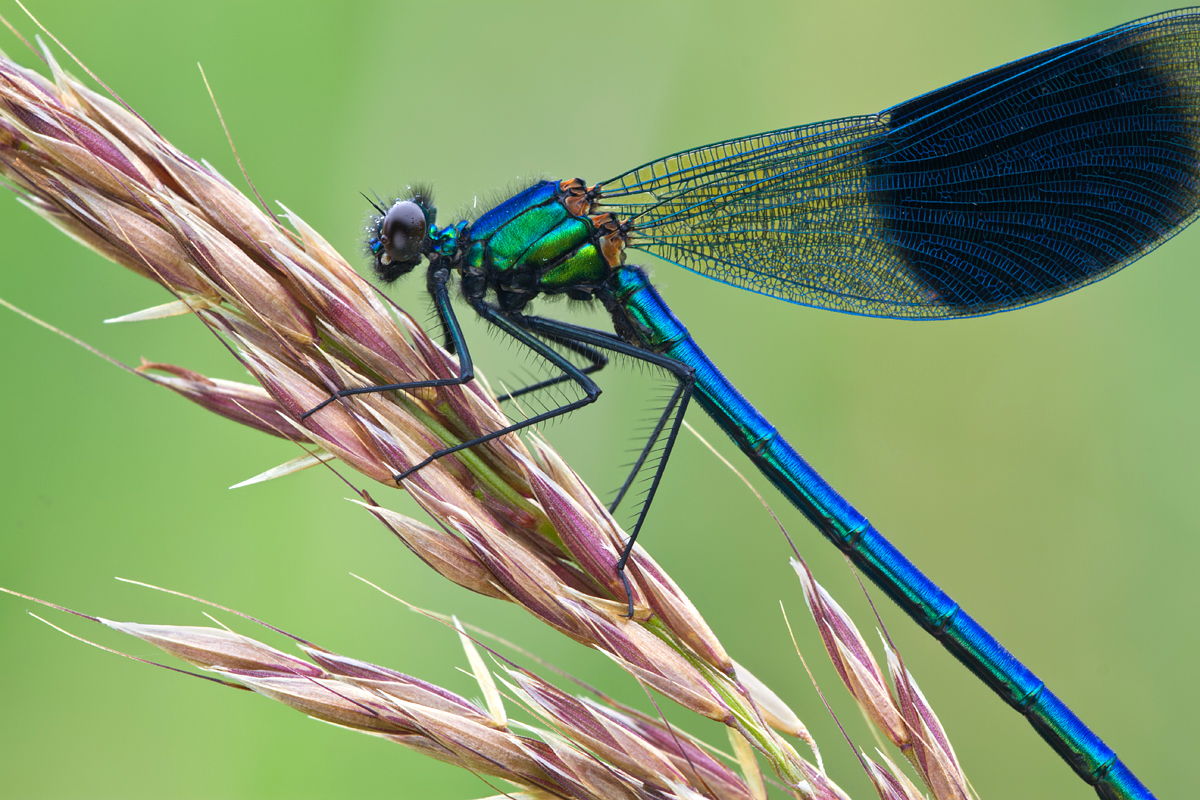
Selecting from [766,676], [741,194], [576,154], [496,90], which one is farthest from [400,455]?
[496,90]

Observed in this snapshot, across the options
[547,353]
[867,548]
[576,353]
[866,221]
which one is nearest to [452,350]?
[547,353]

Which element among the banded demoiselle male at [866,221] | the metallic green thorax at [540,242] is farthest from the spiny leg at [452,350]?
the metallic green thorax at [540,242]

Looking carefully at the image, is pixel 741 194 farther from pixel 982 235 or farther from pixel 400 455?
pixel 400 455

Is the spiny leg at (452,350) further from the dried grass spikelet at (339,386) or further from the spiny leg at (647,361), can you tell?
the spiny leg at (647,361)

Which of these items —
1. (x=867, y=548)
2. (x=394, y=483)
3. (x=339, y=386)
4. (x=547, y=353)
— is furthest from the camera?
(x=547, y=353)

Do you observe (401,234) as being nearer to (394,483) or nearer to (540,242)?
(540,242)

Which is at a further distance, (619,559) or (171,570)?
(171,570)

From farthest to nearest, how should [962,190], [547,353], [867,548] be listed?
[962,190] < [547,353] < [867,548]

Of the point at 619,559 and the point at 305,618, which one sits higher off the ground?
the point at 305,618

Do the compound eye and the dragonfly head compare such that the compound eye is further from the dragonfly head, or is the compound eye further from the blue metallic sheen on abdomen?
the blue metallic sheen on abdomen
